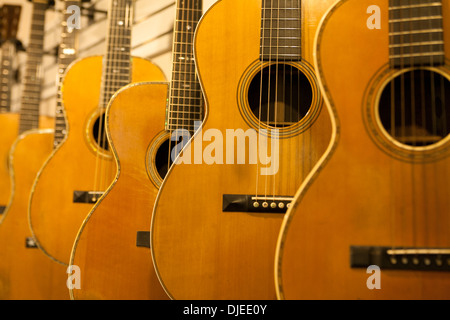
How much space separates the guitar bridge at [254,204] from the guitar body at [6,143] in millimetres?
2107

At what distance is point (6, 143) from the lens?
2.96m

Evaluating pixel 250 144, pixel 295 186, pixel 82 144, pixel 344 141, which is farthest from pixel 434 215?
A: pixel 82 144

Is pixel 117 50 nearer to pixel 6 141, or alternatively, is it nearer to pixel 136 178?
pixel 136 178

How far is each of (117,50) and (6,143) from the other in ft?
4.29

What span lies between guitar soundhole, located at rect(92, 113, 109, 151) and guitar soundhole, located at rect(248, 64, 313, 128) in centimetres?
94

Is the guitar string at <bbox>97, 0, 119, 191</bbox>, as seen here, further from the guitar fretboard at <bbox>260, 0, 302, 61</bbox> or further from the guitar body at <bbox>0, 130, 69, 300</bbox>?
the guitar fretboard at <bbox>260, 0, 302, 61</bbox>

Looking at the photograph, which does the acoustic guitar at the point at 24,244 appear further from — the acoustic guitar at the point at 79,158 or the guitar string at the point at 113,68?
the guitar string at the point at 113,68

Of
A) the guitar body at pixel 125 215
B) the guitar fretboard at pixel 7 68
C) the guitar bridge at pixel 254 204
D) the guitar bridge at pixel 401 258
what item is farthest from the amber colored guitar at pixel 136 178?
the guitar fretboard at pixel 7 68

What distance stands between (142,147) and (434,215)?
1.15 meters

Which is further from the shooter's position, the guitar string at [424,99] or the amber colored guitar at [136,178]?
the amber colored guitar at [136,178]

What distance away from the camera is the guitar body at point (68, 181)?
82.0 inches

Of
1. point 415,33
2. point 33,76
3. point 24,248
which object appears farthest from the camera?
point 33,76

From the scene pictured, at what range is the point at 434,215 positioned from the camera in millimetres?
1000

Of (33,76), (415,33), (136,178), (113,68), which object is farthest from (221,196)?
(33,76)
